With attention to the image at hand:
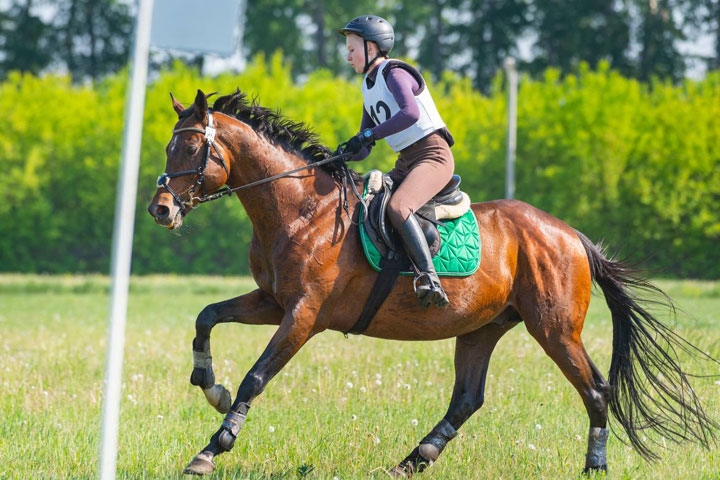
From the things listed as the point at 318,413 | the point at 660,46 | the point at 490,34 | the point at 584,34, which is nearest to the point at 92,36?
the point at 490,34

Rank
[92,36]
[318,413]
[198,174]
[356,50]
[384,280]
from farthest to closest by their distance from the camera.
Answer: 1. [92,36]
2. [318,413]
3. [356,50]
4. [384,280]
5. [198,174]

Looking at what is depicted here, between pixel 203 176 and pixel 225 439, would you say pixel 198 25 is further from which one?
pixel 225 439

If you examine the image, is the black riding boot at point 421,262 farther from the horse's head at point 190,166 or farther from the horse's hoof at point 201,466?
the horse's hoof at point 201,466

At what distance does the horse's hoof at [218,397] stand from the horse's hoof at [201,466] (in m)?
0.49

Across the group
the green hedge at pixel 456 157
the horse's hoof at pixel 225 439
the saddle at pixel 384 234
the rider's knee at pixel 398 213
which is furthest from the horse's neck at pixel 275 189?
the green hedge at pixel 456 157

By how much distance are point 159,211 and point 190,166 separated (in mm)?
380

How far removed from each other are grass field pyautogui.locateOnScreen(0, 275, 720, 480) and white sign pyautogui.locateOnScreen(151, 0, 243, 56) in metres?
2.77

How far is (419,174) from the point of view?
5.66m

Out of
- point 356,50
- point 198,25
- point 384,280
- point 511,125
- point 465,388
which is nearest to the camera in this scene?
point 198,25

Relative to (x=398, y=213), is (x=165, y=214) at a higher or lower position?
lower

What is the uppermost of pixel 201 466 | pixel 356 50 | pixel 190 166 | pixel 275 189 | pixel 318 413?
pixel 356 50

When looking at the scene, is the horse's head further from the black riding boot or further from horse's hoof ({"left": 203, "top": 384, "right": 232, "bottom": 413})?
the black riding boot

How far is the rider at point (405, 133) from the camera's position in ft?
18.1

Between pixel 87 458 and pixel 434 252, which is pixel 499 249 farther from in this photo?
pixel 87 458
